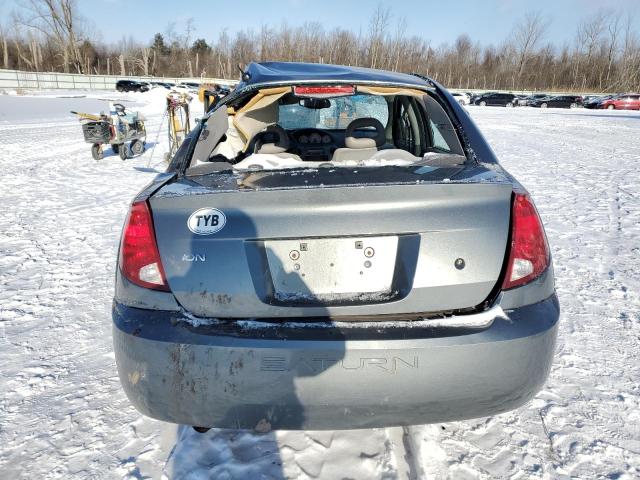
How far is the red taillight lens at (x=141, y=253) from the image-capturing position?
1.59 metres

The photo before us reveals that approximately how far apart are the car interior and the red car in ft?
142

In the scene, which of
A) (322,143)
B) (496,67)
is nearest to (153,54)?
(496,67)

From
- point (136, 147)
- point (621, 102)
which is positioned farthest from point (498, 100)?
point (136, 147)

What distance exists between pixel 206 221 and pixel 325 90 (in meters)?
1.25

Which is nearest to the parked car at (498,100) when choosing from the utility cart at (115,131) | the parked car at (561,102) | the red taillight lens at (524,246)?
the parked car at (561,102)

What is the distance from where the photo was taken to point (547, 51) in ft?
231

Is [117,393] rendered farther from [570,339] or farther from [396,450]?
[570,339]

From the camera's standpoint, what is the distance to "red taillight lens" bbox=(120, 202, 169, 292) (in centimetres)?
159

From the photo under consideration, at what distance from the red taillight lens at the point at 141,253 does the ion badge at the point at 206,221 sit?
164 mm

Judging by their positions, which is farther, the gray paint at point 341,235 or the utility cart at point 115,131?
the utility cart at point 115,131

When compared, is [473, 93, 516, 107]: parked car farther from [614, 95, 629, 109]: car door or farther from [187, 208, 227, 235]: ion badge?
[187, 208, 227, 235]: ion badge

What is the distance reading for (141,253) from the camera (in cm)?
161

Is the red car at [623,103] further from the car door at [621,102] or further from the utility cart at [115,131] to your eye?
the utility cart at [115,131]

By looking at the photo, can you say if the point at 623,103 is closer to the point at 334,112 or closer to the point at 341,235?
the point at 334,112
